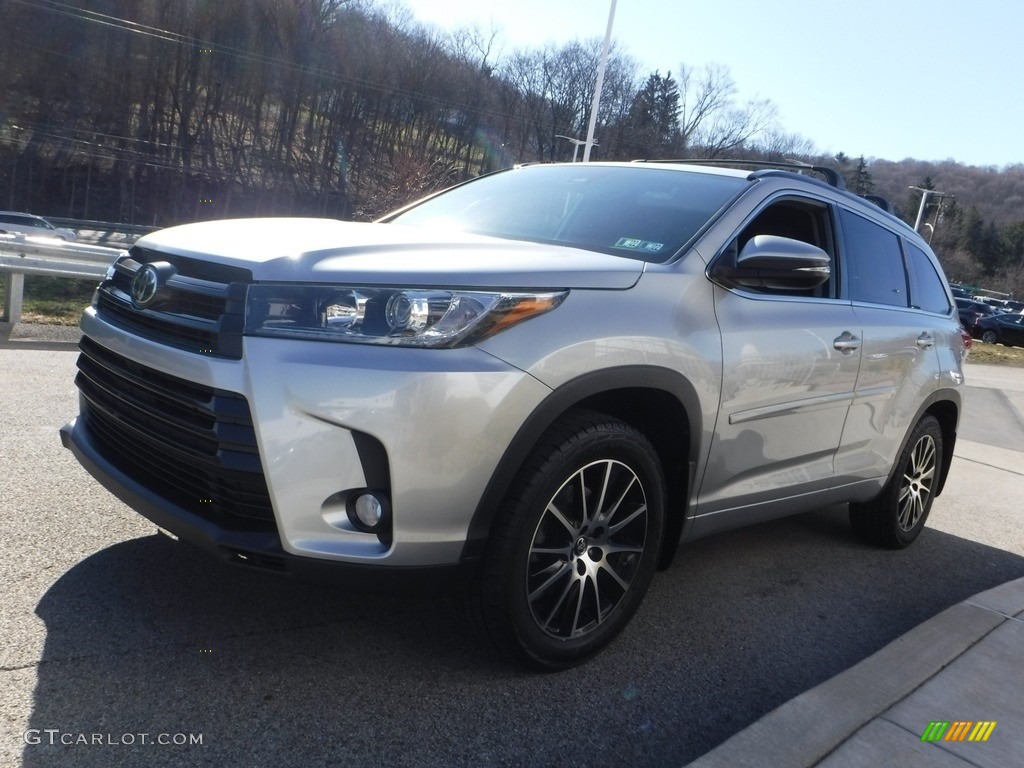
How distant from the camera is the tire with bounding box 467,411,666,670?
277 cm

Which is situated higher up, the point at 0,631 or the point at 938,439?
the point at 938,439

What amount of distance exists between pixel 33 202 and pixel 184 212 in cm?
873

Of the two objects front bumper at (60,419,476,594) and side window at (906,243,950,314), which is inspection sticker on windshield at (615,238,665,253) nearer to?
front bumper at (60,419,476,594)

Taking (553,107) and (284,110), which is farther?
(553,107)

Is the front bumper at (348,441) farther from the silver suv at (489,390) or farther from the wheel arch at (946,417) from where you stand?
the wheel arch at (946,417)

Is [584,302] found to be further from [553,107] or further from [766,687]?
[553,107]

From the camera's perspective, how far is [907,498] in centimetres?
514

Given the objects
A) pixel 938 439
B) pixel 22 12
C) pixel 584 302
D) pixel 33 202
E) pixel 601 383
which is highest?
pixel 22 12

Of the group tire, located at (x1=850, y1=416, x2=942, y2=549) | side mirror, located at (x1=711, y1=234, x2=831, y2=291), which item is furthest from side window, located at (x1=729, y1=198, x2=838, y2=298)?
tire, located at (x1=850, y1=416, x2=942, y2=549)

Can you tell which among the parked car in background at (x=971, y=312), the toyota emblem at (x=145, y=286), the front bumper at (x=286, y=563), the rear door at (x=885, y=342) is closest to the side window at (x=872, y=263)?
the rear door at (x=885, y=342)

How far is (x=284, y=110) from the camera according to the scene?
64000 millimetres

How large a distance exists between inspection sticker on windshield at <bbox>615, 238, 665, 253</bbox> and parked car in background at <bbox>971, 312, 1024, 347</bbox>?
130 ft

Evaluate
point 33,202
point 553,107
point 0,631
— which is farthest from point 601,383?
point 553,107

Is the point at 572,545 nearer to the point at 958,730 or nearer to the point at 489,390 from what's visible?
the point at 489,390
